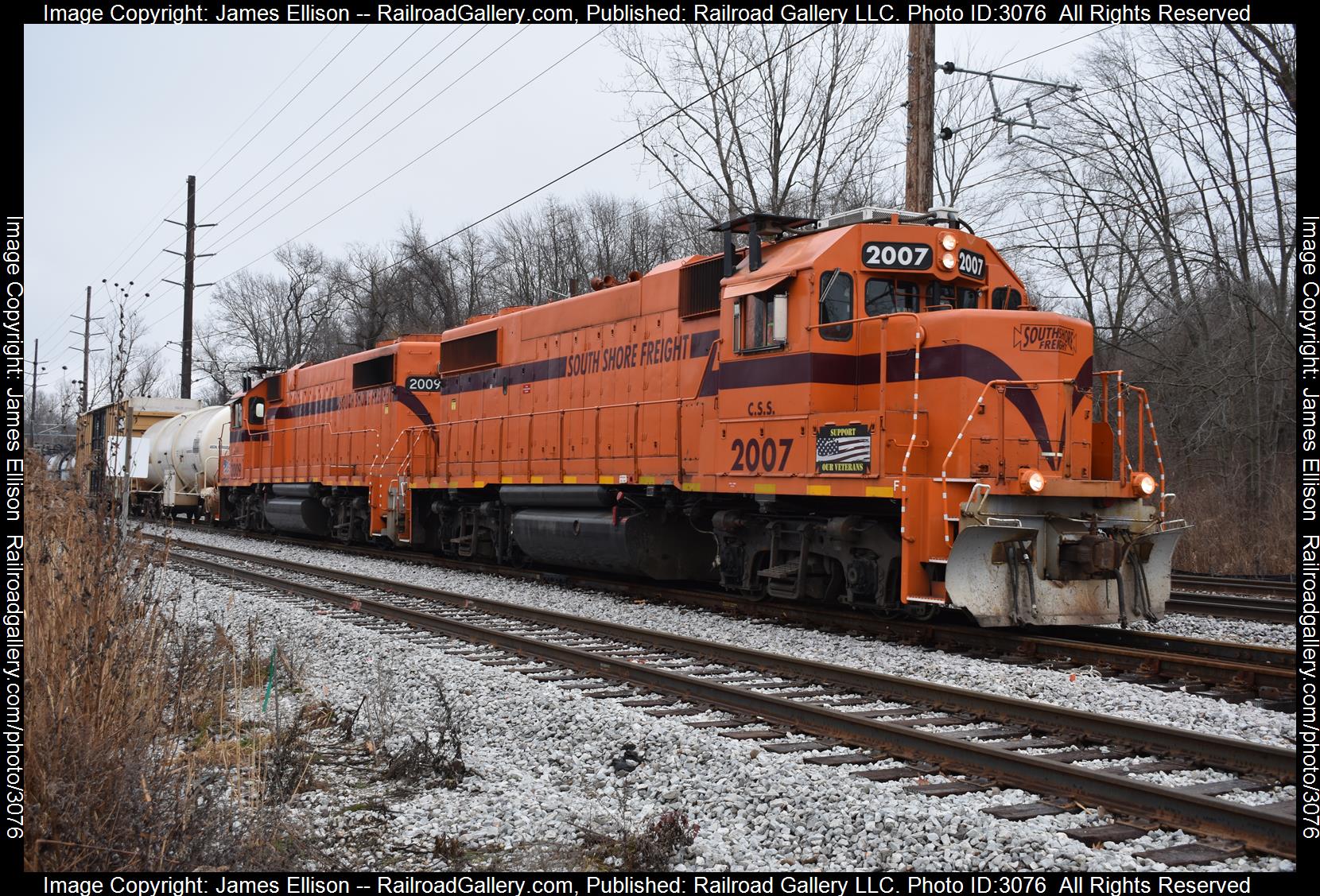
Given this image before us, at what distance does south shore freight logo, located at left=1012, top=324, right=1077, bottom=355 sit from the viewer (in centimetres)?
975

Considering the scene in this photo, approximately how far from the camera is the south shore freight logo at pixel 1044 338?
9.75 meters

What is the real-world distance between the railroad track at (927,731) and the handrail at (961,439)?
186cm

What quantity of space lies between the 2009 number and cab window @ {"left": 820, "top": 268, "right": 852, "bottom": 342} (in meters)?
1.17

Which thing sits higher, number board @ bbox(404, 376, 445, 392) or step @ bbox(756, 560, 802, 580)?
number board @ bbox(404, 376, 445, 392)

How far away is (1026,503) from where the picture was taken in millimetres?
9312

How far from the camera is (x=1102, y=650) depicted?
8.66 metres

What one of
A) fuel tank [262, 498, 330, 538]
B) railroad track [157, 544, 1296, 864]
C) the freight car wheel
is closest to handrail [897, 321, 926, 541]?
the freight car wheel

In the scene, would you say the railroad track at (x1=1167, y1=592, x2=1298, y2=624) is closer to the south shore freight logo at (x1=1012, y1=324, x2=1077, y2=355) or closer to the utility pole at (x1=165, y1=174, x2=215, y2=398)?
the south shore freight logo at (x1=1012, y1=324, x2=1077, y2=355)

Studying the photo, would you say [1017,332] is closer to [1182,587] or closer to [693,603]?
[693,603]

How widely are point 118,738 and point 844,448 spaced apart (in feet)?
22.2

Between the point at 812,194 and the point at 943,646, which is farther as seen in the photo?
the point at 812,194

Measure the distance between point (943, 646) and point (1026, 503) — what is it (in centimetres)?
150

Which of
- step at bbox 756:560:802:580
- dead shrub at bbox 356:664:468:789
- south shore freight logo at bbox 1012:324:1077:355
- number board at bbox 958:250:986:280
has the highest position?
number board at bbox 958:250:986:280
